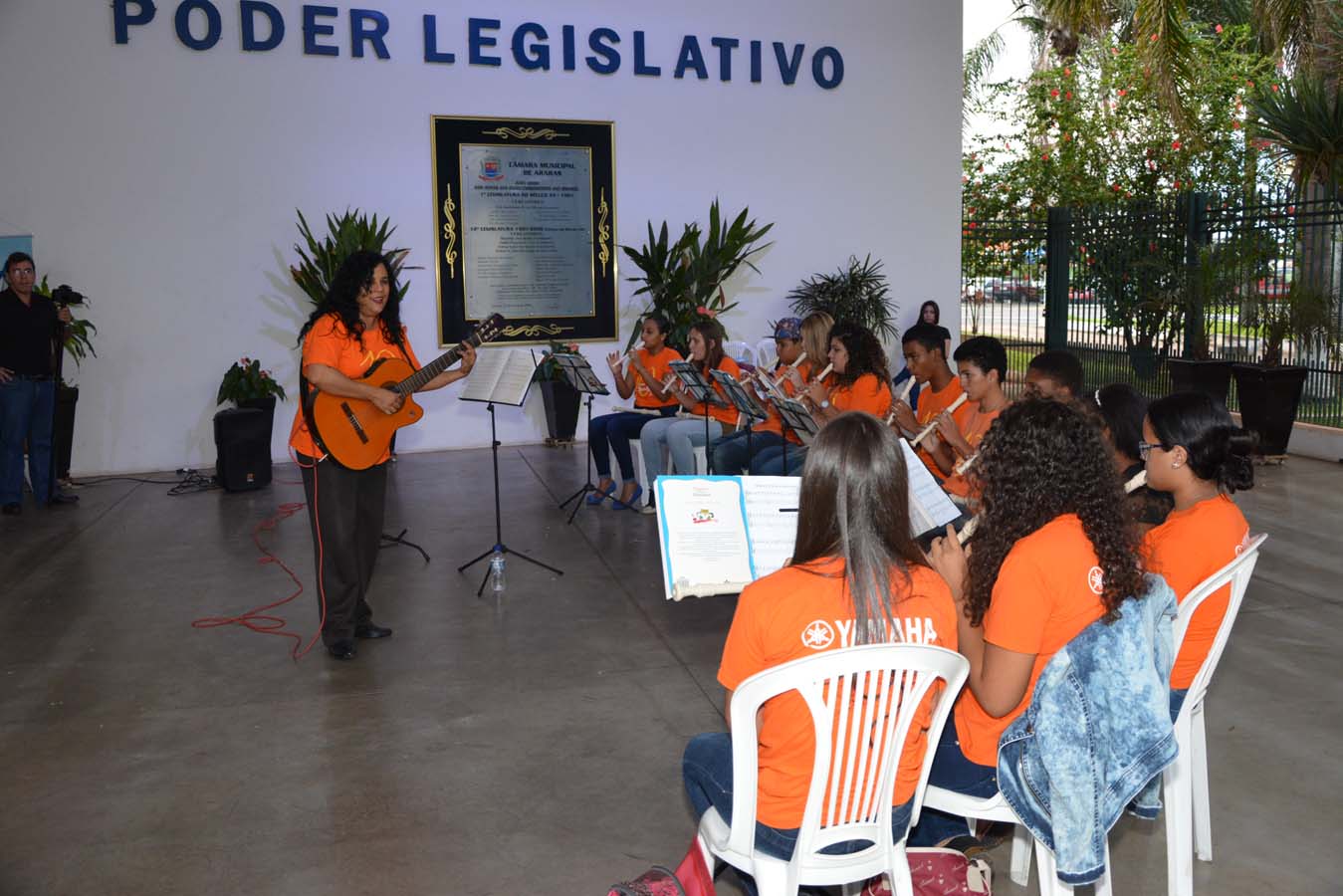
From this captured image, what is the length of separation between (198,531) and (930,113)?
25.5ft

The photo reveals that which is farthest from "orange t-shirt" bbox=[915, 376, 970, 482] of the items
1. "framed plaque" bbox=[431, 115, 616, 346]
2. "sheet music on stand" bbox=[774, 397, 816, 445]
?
"framed plaque" bbox=[431, 115, 616, 346]

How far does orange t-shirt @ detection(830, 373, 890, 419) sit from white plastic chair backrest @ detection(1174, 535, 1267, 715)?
315cm

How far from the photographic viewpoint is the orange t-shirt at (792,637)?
217 centimetres

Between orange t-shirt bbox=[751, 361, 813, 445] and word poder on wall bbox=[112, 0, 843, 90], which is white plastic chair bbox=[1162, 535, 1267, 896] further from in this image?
word poder on wall bbox=[112, 0, 843, 90]

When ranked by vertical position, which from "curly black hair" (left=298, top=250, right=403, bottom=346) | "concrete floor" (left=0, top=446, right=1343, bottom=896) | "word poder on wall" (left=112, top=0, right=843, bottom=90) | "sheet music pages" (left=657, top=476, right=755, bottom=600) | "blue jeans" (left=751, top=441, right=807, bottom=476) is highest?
"word poder on wall" (left=112, top=0, right=843, bottom=90)

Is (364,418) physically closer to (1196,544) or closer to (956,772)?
(956,772)

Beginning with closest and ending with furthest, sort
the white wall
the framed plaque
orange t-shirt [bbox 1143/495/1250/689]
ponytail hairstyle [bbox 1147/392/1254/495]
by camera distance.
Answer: orange t-shirt [bbox 1143/495/1250/689] → ponytail hairstyle [bbox 1147/392/1254/495] → the white wall → the framed plaque

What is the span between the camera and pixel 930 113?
1105cm

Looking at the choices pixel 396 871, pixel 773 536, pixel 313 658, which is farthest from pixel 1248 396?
pixel 396 871

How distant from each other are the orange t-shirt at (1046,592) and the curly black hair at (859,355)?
3.58 metres

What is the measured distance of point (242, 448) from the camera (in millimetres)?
8141

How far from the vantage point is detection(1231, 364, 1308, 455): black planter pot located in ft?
27.7

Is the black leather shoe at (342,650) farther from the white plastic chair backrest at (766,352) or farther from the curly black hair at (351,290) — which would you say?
the white plastic chair backrest at (766,352)

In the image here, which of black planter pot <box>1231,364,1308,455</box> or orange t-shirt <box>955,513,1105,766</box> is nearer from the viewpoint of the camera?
orange t-shirt <box>955,513,1105,766</box>
